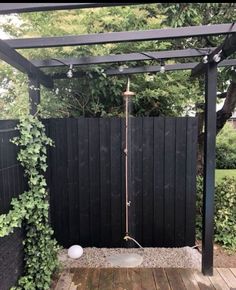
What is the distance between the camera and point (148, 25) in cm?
382

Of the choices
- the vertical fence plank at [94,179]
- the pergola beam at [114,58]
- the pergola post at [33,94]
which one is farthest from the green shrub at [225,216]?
the pergola post at [33,94]

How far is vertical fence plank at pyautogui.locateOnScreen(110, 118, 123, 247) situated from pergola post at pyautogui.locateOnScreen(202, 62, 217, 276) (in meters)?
1.03

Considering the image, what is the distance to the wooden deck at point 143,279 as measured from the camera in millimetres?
2643

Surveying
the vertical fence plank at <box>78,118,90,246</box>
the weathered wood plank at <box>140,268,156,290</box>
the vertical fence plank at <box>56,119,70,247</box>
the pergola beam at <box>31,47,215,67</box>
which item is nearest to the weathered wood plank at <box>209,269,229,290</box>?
the weathered wood plank at <box>140,268,156,290</box>

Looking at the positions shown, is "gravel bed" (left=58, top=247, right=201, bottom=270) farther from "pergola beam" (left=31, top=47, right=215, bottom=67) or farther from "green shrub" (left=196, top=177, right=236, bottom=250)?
"pergola beam" (left=31, top=47, right=215, bottom=67)

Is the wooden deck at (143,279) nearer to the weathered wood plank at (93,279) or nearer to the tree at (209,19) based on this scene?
the weathered wood plank at (93,279)

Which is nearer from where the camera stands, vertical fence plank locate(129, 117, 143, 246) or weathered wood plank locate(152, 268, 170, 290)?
weathered wood plank locate(152, 268, 170, 290)

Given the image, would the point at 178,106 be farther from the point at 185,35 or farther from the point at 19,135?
the point at 19,135

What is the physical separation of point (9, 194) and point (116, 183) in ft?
5.08

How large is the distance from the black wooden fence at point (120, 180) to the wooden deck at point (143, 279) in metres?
0.55

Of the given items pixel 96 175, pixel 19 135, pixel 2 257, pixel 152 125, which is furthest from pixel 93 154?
pixel 2 257

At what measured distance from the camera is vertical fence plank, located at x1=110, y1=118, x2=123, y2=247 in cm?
343

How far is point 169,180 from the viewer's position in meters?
3.43

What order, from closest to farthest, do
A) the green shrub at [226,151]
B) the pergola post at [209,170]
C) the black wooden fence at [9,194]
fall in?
the black wooden fence at [9,194], the pergola post at [209,170], the green shrub at [226,151]
